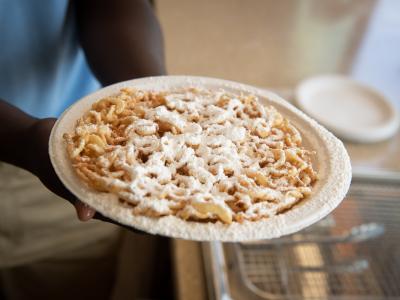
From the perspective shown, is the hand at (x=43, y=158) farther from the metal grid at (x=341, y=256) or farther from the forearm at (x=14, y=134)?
the metal grid at (x=341, y=256)

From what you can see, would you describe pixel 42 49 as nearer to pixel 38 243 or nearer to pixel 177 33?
pixel 38 243

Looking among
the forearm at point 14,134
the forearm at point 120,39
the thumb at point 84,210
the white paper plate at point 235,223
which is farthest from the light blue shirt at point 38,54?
the thumb at point 84,210

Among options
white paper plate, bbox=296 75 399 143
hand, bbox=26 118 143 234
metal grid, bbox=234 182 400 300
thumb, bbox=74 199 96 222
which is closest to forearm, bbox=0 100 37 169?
hand, bbox=26 118 143 234

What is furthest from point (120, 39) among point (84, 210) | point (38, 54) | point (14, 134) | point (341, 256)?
point (341, 256)

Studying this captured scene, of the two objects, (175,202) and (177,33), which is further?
(177,33)

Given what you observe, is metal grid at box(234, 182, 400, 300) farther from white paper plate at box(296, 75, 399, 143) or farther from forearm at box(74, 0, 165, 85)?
forearm at box(74, 0, 165, 85)

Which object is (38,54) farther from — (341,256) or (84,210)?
(341,256)

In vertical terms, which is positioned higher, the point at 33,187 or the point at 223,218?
the point at 223,218

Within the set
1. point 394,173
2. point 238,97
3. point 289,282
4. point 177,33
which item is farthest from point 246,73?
point 238,97
